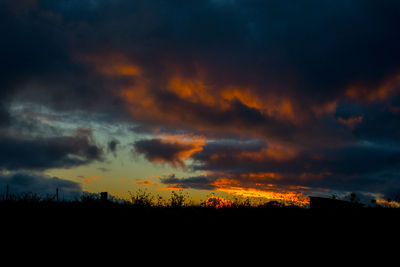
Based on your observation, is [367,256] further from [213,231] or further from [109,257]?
[109,257]

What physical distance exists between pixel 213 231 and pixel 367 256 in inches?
166

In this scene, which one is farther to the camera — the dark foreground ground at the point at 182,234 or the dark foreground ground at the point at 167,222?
the dark foreground ground at the point at 167,222

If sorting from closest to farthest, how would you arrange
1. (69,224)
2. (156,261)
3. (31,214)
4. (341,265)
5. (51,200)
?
(156,261), (341,265), (69,224), (31,214), (51,200)

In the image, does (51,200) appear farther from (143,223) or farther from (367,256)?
(367,256)

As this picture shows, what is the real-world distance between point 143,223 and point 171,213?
1.47m

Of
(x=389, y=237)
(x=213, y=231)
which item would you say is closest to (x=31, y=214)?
(x=213, y=231)

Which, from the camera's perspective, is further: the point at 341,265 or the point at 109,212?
the point at 109,212

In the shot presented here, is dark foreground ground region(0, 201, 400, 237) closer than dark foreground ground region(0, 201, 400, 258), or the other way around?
dark foreground ground region(0, 201, 400, 258)

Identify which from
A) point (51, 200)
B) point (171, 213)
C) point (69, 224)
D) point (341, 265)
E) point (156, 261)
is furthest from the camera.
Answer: point (51, 200)

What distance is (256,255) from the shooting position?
Answer: 8508 mm

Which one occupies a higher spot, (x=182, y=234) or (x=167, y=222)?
(x=167, y=222)

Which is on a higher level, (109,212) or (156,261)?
(109,212)

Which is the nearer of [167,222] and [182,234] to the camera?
[182,234]

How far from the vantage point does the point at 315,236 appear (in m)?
10.0
